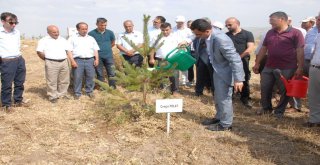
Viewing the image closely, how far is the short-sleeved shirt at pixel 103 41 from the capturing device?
7.54 m

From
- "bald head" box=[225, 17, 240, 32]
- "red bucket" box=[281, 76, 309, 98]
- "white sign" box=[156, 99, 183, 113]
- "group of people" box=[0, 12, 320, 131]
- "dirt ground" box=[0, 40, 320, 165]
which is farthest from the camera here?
"bald head" box=[225, 17, 240, 32]

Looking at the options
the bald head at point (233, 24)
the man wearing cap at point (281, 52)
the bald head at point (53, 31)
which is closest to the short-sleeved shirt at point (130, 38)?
the bald head at point (53, 31)

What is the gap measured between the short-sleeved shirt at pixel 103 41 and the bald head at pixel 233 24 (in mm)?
2778

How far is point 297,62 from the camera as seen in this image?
5664 mm

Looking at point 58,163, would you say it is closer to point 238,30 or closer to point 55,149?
point 55,149

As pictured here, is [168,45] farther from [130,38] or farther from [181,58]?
[181,58]

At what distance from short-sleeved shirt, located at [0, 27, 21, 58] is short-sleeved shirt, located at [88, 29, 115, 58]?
1869 mm

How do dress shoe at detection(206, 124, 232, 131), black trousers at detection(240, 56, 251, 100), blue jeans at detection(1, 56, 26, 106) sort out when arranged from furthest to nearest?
black trousers at detection(240, 56, 251, 100)
blue jeans at detection(1, 56, 26, 106)
dress shoe at detection(206, 124, 232, 131)

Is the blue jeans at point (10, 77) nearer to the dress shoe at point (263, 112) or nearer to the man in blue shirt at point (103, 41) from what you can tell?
the man in blue shirt at point (103, 41)

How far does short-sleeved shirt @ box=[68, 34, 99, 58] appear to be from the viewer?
7.07 meters

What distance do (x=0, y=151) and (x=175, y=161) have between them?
234 cm

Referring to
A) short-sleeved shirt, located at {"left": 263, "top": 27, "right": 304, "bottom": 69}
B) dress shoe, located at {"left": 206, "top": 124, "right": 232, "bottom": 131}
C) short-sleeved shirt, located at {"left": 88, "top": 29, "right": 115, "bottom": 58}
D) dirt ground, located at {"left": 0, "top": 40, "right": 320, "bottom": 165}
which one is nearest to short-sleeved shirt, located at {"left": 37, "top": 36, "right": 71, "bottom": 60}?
short-sleeved shirt, located at {"left": 88, "top": 29, "right": 115, "bottom": 58}

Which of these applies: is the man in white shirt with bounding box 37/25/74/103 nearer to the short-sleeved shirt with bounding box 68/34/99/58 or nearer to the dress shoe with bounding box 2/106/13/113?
the short-sleeved shirt with bounding box 68/34/99/58

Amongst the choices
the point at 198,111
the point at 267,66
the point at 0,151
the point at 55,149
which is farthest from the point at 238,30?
the point at 0,151
